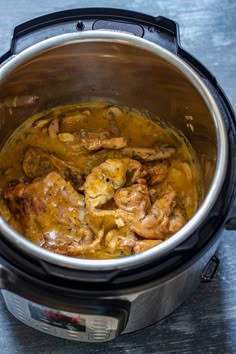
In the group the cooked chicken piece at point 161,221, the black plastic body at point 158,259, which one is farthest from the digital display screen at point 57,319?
the cooked chicken piece at point 161,221

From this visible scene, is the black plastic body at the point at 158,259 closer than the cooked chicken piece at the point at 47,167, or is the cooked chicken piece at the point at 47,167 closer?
the black plastic body at the point at 158,259

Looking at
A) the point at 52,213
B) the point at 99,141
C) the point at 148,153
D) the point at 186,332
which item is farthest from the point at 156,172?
the point at 186,332

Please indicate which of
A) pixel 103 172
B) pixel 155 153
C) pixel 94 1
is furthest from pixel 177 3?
pixel 103 172

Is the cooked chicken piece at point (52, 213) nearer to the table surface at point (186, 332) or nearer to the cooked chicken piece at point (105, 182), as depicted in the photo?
the cooked chicken piece at point (105, 182)

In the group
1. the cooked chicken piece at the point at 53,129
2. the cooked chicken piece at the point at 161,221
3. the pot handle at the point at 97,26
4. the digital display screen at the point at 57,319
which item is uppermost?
the pot handle at the point at 97,26

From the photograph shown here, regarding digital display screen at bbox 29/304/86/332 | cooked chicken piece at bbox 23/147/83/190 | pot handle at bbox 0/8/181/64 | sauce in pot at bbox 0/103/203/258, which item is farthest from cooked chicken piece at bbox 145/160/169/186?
digital display screen at bbox 29/304/86/332

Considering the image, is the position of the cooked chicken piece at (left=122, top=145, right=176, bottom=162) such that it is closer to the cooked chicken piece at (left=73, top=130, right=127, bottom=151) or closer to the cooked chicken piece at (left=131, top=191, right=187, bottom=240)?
the cooked chicken piece at (left=73, top=130, right=127, bottom=151)

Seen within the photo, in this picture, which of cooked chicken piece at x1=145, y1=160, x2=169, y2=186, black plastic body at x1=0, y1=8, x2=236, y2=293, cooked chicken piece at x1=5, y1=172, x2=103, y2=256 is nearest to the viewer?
black plastic body at x1=0, y1=8, x2=236, y2=293
